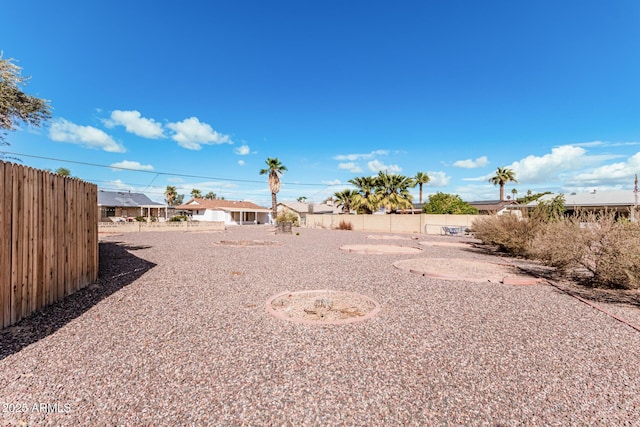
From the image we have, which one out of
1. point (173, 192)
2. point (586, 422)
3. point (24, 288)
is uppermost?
point (173, 192)

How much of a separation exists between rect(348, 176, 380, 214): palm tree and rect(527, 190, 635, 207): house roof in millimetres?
16042

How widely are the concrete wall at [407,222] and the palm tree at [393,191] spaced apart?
12.2ft

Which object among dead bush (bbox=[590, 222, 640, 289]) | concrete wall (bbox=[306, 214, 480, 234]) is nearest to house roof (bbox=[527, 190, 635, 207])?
concrete wall (bbox=[306, 214, 480, 234])

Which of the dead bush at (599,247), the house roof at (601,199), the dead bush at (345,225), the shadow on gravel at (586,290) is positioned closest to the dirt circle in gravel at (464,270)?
the shadow on gravel at (586,290)

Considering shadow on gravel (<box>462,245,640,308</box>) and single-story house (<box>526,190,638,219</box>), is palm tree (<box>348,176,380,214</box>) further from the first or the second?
shadow on gravel (<box>462,245,640,308</box>)

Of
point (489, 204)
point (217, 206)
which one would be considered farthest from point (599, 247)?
point (489, 204)

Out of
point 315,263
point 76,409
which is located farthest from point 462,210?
point 76,409

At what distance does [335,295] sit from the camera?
630cm

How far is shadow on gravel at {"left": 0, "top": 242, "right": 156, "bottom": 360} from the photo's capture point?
12.1 ft

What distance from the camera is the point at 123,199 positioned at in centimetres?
4241

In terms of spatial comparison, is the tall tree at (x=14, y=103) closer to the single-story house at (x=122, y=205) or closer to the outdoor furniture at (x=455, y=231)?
the outdoor furniture at (x=455, y=231)

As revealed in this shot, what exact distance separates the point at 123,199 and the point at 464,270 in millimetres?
46705

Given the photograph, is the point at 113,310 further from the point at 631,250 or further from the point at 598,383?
the point at 631,250

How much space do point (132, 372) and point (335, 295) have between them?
12.9 feet
